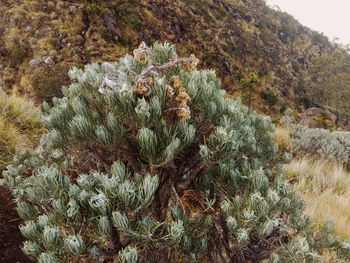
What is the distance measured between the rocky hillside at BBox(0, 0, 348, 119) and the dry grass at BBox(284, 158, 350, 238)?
1046 centimetres

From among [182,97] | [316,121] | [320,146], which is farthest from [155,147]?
[316,121]

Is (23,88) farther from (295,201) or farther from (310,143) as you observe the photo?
(295,201)

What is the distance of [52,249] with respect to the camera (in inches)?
63.4

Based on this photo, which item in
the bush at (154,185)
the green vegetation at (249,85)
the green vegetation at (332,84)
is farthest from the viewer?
the green vegetation at (332,84)

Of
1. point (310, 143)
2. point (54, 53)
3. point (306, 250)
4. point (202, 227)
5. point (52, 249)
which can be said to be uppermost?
point (306, 250)

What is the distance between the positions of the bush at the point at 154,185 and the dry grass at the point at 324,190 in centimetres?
179

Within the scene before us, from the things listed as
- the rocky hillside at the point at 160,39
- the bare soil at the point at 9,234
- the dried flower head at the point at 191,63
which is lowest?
the rocky hillside at the point at 160,39

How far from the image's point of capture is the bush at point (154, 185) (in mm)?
1649

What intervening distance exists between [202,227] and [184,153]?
53cm

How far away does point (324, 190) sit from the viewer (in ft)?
18.0

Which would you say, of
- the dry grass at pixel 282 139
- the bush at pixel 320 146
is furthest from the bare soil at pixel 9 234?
the bush at pixel 320 146

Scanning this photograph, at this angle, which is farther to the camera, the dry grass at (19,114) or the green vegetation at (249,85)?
the green vegetation at (249,85)

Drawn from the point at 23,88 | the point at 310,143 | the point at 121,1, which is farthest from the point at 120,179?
the point at 121,1

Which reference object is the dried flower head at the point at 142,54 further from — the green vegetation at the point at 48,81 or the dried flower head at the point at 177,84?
the green vegetation at the point at 48,81
